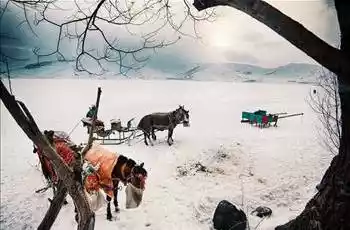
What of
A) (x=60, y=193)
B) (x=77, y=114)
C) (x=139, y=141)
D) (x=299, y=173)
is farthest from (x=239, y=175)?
(x=77, y=114)

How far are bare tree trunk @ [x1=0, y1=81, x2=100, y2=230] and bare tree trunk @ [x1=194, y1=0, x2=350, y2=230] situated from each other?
2.27 metres

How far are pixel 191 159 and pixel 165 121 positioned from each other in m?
2.51

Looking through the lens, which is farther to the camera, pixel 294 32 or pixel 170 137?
pixel 170 137

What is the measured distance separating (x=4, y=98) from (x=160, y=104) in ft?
42.3

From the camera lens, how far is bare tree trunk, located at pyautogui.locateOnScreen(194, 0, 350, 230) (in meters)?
3.50

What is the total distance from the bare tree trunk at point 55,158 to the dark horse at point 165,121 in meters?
9.72

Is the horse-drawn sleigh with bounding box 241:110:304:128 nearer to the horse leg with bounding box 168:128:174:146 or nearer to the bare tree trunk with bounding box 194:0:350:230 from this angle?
the horse leg with bounding box 168:128:174:146

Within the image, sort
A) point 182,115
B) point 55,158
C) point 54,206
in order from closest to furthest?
point 55,158 < point 54,206 < point 182,115

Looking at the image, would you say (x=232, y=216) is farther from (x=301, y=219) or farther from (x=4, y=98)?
(x=4, y=98)

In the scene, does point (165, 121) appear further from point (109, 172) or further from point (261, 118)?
point (109, 172)

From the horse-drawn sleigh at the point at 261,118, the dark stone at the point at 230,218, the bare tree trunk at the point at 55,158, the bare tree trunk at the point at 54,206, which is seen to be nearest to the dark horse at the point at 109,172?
the dark stone at the point at 230,218

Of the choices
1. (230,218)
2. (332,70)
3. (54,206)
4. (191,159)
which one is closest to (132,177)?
(230,218)

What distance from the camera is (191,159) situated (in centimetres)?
1090

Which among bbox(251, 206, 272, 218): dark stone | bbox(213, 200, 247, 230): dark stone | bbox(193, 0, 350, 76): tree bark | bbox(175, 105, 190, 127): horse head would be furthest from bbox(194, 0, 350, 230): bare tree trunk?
bbox(175, 105, 190, 127): horse head
